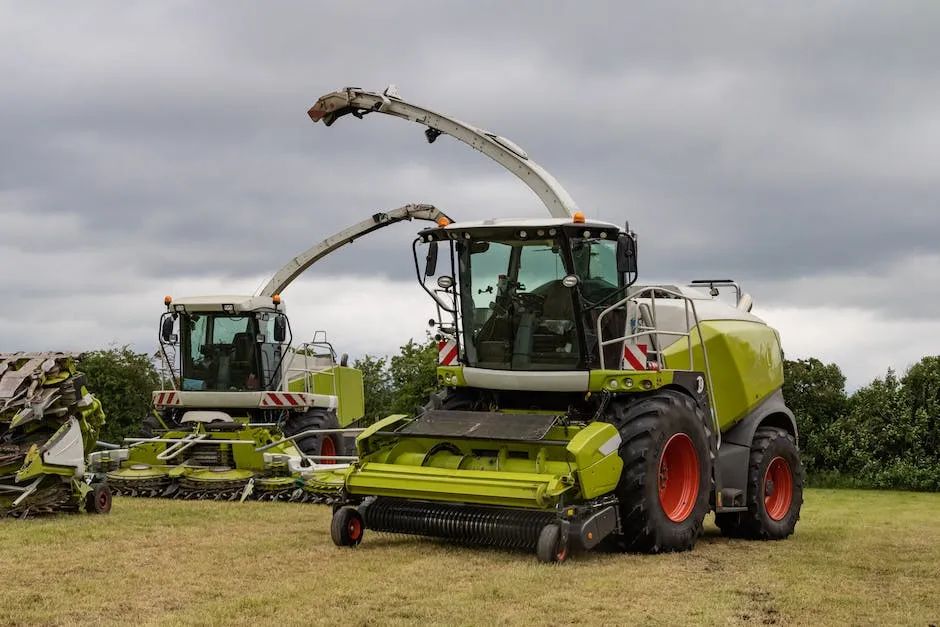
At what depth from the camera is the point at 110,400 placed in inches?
910

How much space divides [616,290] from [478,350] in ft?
4.39

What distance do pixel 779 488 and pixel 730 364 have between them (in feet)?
4.96

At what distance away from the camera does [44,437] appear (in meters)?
11.2

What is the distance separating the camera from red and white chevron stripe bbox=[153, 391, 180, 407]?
16562mm

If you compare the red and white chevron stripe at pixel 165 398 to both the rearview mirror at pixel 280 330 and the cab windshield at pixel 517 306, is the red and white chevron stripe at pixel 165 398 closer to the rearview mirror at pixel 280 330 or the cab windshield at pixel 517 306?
the rearview mirror at pixel 280 330

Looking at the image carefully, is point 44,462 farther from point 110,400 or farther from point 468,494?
A: point 110,400

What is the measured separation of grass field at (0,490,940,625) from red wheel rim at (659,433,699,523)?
1.39ft

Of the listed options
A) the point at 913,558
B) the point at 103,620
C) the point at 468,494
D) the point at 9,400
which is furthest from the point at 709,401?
the point at 9,400

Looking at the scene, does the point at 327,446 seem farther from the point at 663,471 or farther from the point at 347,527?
the point at 663,471

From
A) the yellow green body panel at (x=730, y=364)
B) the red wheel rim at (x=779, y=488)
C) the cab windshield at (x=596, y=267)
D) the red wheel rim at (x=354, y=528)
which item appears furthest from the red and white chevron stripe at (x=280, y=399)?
the cab windshield at (x=596, y=267)

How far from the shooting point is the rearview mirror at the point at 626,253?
9.37 meters

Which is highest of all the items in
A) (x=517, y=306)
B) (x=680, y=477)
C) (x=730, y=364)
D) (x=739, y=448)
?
(x=517, y=306)

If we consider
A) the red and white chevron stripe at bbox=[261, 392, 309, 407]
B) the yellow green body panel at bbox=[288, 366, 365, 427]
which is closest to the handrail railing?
the red and white chevron stripe at bbox=[261, 392, 309, 407]

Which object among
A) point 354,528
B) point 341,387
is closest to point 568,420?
point 354,528
